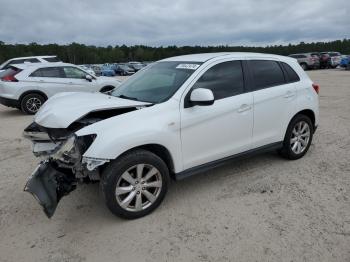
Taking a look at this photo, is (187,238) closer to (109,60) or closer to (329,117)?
(329,117)

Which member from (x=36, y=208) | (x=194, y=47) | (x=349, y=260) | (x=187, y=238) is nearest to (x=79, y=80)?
(x=36, y=208)

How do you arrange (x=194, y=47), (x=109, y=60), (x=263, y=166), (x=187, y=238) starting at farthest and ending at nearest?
1. (x=109, y=60)
2. (x=194, y=47)
3. (x=263, y=166)
4. (x=187, y=238)

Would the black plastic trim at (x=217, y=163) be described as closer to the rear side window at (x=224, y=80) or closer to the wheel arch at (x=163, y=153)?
the wheel arch at (x=163, y=153)

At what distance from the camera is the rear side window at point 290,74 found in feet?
16.4

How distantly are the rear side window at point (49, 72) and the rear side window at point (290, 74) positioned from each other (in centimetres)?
806

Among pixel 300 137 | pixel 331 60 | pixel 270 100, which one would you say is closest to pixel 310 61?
pixel 331 60

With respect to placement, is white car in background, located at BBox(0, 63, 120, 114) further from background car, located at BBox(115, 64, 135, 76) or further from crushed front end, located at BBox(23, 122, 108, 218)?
background car, located at BBox(115, 64, 135, 76)

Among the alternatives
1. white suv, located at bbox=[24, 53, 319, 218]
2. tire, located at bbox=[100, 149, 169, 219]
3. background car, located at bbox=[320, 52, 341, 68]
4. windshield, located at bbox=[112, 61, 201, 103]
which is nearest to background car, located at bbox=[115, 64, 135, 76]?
background car, located at bbox=[320, 52, 341, 68]

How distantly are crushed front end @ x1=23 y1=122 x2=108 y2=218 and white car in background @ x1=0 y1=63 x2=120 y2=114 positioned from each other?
23.5 feet

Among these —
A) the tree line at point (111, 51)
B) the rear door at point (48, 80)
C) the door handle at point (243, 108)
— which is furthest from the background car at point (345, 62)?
the tree line at point (111, 51)

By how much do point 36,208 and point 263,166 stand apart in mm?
3232

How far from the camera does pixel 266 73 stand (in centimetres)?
472

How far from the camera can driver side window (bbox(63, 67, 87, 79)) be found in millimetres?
11023

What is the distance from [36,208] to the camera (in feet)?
13.1
